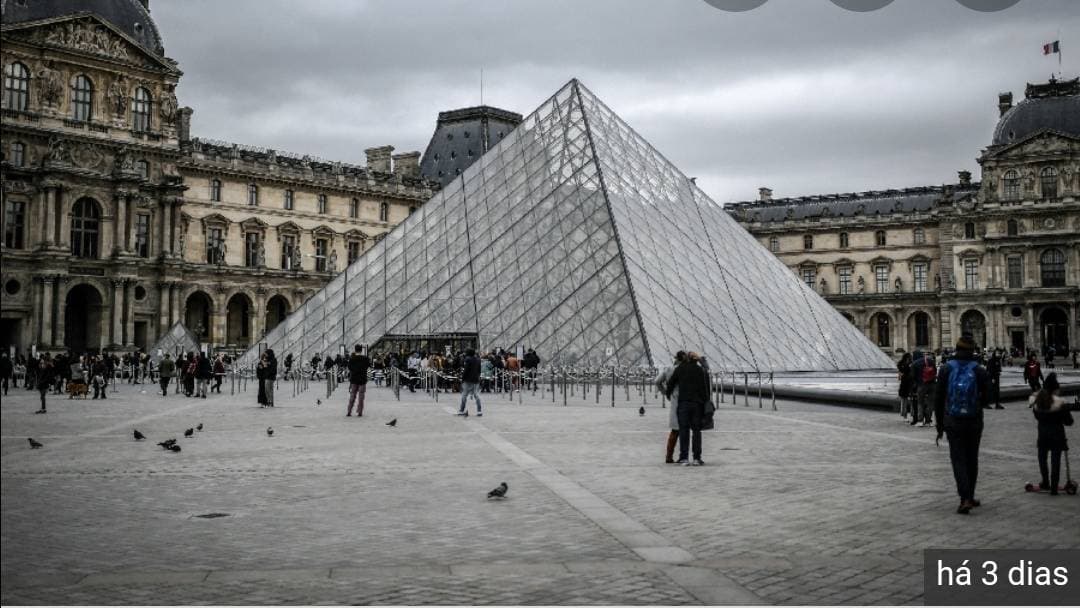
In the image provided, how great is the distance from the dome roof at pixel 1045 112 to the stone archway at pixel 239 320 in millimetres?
50758

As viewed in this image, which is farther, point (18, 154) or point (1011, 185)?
point (1011, 185)

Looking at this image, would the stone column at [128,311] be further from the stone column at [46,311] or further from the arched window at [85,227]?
the stone column at [46,311]

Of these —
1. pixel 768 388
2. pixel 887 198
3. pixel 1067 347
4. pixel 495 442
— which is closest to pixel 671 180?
pixel 768 388

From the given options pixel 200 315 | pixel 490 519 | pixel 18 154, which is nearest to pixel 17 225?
pixel 18 154

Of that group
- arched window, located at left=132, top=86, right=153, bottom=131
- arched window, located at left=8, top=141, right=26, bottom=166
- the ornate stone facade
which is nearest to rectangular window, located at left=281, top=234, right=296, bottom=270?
the ornate stone facade

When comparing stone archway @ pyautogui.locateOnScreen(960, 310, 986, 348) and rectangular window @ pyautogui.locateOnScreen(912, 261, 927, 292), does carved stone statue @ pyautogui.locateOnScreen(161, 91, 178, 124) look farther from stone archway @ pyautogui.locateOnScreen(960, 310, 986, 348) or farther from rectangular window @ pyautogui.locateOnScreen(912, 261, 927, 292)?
rectangular window @ pyautogui.locateOnScreen(912, 261, 927, 292)

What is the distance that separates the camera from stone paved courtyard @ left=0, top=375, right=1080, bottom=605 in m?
4.65

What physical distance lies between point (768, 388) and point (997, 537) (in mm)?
16806

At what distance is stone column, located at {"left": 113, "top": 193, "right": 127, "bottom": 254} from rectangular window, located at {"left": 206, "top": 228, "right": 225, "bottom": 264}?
845 cm

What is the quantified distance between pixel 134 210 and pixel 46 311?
6.59m

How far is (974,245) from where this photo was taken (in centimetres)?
6875

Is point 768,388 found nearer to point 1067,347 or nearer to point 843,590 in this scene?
point 843,590

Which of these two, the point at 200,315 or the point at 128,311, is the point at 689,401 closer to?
the point at 128,311

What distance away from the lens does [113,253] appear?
47.2m
